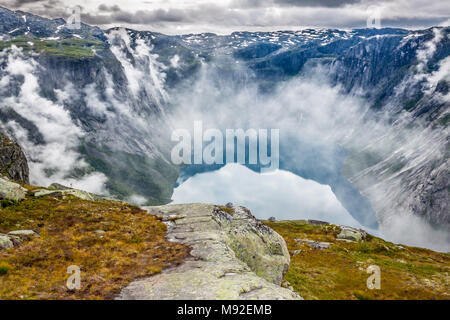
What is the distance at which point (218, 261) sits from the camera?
22.5 m

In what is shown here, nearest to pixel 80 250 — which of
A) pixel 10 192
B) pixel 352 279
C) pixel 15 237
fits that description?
pixel 15 237

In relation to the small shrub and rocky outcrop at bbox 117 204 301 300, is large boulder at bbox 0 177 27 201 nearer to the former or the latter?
rocky outcrop at bbox 117 204 301 300

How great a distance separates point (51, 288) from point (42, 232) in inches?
476

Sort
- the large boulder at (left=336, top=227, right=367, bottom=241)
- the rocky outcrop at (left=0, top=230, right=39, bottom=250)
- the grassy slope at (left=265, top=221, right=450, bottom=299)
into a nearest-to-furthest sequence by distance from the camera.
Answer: the rocky outcrop at (left=0, top=230, right=39, bottom=250)
the grassy slope at (left=265, top=221, right=450, bottom=299)
the large boulder at (left=336, top=227, right=367, bottom=241)

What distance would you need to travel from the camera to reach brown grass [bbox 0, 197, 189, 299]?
18.3 m

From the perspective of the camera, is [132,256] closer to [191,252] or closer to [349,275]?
[191,252]

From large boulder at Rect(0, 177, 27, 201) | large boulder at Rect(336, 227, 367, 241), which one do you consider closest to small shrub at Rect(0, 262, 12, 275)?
large boulder at Rect(0, 177, 27, 201)

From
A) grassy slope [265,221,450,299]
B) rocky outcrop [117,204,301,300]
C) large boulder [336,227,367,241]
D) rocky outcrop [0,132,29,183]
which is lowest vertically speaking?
large boulder [336,227,367,241]

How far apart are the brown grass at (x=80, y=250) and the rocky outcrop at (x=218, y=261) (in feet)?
5.21

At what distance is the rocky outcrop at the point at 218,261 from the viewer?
57.1 ft
